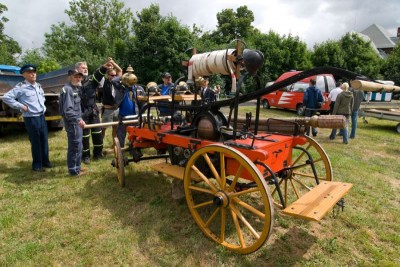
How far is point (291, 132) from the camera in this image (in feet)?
10.7

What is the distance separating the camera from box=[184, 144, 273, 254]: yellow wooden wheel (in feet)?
7.80

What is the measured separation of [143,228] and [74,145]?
211 cm

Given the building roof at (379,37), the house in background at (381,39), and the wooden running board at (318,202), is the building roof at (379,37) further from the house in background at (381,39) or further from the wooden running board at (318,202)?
the wooden running board at (318,202)

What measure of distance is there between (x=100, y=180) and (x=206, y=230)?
2373 mm

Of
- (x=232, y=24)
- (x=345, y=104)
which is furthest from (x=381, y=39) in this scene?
(x=345, y=104)

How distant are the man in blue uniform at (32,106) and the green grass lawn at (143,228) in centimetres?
43

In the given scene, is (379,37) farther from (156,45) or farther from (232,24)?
(156,45)

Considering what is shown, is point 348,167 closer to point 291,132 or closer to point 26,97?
point 291,132

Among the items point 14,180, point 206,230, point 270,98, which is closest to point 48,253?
point 206,230

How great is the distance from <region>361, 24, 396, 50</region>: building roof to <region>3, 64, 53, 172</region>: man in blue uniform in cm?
7148

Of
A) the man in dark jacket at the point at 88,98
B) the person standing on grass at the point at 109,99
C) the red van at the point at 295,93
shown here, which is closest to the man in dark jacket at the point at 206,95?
the man in dark jacket at the point at 88,98

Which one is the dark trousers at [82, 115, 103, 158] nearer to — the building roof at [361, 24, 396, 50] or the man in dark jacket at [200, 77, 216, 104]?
the man in dark jacket at [200, 77, 216, 104]

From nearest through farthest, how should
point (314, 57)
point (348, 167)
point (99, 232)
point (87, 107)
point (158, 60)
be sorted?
point (99, 232)
point (87, 107)
point (348, 167)
point (158, 60)
point (314, 57)

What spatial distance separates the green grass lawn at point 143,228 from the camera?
108 inches
